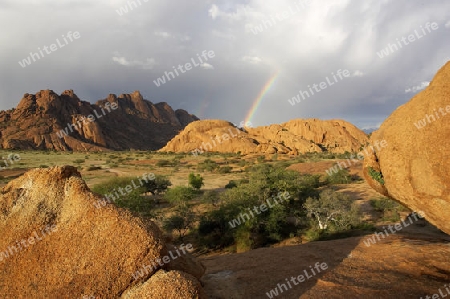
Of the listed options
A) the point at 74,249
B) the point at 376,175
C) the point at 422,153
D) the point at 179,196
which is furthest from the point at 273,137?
the point at 74,249

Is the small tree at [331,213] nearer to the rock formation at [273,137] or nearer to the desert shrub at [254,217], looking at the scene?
the desert shrub at [254,217]

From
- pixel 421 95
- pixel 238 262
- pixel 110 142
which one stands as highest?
pixel 110 142

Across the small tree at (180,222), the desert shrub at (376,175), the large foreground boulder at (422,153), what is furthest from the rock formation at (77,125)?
the large foreground boulder at (422,153)

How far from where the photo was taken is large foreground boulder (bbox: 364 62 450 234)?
6605 mm

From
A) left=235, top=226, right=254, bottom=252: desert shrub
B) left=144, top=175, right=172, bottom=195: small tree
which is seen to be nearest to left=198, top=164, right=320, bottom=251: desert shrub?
left=235, top=226, right=254, bottom=252: desert shrub

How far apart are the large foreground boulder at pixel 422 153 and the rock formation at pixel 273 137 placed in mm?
72912

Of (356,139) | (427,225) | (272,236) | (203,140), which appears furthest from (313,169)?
(356,139)

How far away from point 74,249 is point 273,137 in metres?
93.3

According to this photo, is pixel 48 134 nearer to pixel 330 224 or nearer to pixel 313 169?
pixel 313 169

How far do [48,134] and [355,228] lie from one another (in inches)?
4156

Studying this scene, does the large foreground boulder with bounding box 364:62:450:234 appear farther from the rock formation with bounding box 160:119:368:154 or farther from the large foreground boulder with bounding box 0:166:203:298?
the rock formation with bounding box 160:119:368:154

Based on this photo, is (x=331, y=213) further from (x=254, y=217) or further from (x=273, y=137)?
(x=273, y=137)

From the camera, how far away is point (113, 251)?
4.88 meters

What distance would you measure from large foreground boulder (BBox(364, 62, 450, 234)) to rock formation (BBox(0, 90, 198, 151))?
99132 millimetres
